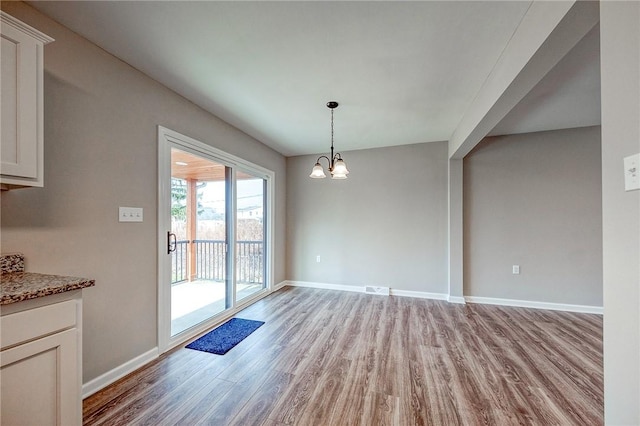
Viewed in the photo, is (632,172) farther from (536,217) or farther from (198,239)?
(198,239)

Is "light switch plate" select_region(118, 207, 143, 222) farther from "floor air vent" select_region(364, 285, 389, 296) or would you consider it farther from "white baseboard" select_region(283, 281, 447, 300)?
"floor air vent" select_region(364, 285, 389, 296)

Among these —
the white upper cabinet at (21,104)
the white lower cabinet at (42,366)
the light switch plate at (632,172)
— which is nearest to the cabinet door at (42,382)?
the white lower cabinet at (42,366)

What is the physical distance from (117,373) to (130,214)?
50.7 inches

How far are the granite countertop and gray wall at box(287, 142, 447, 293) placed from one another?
3.88 m

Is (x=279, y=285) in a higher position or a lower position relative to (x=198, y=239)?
lower

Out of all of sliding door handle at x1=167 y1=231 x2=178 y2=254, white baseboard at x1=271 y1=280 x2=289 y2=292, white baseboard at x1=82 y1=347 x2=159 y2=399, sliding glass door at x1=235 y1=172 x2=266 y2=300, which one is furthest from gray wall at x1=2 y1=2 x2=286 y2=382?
white baseboard at x1=271 y1=280 x2=289 y2=292

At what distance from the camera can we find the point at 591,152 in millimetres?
3680

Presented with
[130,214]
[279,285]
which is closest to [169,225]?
[130,214]

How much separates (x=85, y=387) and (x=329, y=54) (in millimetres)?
3068

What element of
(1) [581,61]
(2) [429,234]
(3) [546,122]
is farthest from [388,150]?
(1) [581,61]

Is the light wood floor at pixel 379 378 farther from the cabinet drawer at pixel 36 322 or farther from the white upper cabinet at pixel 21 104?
the white upper cabinet at pixel 21 104

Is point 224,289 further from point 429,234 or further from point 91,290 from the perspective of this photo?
point 429,234

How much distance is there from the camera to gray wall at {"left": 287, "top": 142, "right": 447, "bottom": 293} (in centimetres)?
434

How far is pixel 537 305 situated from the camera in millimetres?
3861
